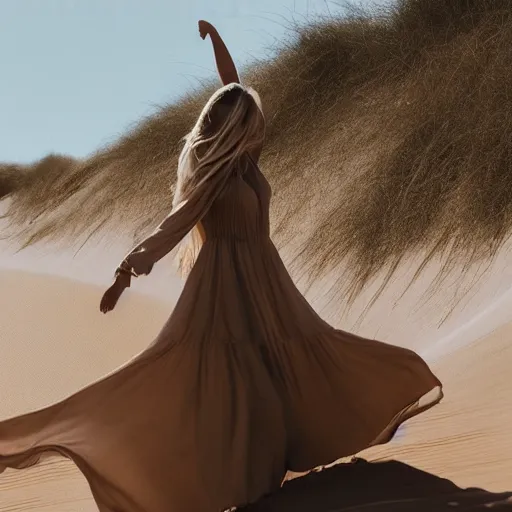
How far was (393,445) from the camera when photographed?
5441 millimetres

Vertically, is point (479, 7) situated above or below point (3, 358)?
above

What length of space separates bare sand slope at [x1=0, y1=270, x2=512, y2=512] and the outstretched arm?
1926mm

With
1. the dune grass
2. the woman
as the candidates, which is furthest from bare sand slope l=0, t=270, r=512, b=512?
the dune grass

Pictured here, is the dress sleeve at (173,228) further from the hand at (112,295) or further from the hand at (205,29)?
the hand at (205,29)

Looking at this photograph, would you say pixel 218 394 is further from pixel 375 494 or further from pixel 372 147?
pixel 372 147

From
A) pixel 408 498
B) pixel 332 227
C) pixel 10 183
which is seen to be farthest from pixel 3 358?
pixel 10 183

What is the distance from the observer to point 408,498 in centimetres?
425

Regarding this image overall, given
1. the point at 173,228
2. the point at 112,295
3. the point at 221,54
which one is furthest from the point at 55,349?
the point at 112,295

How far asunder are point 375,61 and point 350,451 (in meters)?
11.2

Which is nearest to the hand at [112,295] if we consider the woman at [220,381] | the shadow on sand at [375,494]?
the woman at [220,381]

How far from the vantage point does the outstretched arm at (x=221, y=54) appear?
4.68m

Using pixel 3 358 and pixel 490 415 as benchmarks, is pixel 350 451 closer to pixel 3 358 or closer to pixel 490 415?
pixel 490 415

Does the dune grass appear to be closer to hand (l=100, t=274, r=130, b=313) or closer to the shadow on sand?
the shadow on sand

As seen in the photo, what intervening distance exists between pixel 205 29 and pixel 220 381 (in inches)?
65.4
